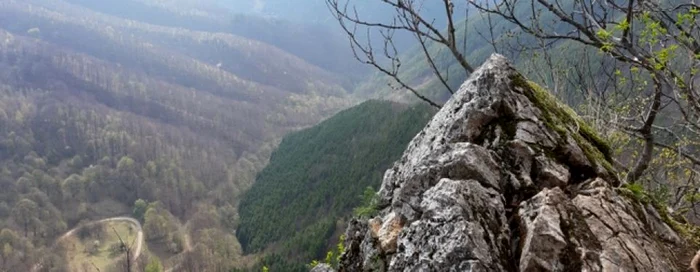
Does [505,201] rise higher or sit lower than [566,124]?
lower

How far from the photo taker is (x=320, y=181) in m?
137

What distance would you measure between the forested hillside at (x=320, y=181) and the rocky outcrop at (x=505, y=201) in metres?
81.1

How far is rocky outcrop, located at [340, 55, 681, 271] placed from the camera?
639 centimetres

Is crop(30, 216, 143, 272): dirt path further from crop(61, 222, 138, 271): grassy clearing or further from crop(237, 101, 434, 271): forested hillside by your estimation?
crop(237, 101, 434, 271): forested hillside

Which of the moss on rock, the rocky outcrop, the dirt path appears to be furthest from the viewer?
the dirt path

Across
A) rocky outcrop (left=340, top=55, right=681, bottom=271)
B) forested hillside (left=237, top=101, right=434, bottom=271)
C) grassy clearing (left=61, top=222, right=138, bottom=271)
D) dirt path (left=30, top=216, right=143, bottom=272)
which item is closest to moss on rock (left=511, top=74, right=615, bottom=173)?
rocky outcrop (left=340, top=55, right=681, bottom=271)

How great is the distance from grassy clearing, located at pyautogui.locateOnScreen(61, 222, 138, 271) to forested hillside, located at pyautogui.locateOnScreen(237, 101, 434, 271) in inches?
1276

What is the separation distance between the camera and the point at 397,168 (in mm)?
9695

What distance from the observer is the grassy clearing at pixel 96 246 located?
127494 mm

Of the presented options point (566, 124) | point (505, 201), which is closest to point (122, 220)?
point (566, 124)

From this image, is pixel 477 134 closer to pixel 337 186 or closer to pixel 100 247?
pixel 337 186

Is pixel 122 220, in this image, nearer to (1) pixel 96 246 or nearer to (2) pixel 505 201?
(1) pixel 96 246

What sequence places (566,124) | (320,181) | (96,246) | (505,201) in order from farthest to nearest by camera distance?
(320,181), (96,246), (566,124), (505,201)

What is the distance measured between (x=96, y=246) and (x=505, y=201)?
488 ft
